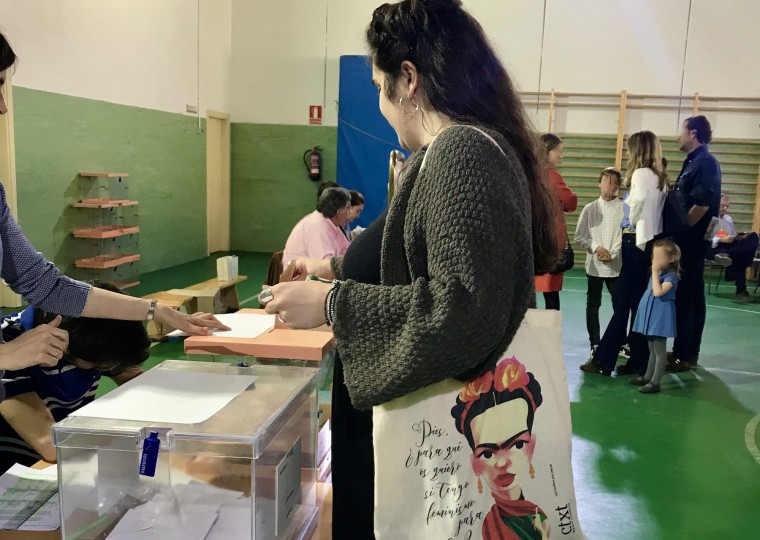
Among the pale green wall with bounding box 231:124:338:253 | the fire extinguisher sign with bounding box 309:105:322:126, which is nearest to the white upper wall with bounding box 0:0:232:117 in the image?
the pale green wall with bounding box 231:124:338:253

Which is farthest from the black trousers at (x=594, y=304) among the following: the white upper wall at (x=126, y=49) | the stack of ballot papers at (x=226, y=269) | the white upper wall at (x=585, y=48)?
the white upper wall at (x=126, y=49)

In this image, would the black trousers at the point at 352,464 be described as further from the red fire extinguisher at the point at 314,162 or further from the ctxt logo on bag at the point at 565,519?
the red fire extinguisher at the point at 314,162

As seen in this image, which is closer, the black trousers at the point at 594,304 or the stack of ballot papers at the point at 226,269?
the black trousers at the point at 594,304

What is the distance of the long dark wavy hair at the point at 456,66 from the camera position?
0.98m

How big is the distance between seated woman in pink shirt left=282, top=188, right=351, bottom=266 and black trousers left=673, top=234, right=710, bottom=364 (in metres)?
2.32

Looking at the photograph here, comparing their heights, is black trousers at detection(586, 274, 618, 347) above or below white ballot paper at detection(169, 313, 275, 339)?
below

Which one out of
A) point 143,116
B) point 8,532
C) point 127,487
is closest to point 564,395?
point 127,487

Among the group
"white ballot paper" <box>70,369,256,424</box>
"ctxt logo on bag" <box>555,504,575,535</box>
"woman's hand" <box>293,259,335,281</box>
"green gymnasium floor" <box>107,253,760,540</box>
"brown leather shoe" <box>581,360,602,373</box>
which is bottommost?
"green gymnasium floor" <box>107,253,760,540</box>

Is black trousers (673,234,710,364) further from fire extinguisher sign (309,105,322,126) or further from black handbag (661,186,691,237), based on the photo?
fire extinguisher sign (309,105,322,126)

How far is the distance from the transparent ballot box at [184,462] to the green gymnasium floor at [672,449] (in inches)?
70.2

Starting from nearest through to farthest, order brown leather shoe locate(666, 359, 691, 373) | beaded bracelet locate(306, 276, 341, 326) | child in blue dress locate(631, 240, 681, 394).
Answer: beaded bracelet locate(306, 276, 341, 326) → child in blue dress locate(631, 240, 681, 394) → brown leather shoe locate(666, 359, 691, 373)

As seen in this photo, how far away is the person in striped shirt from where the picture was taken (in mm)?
1557

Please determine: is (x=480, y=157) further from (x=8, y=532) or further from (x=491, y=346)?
(x=8, y=532)

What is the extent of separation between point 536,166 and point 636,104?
8796 mm
